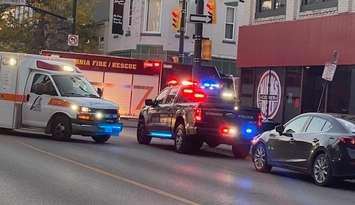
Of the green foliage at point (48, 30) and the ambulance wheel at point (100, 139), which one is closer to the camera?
the ambulance wheel at point (100, 139)

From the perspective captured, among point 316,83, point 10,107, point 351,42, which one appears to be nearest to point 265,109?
point 316,83

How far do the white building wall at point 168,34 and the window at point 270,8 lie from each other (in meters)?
12.0

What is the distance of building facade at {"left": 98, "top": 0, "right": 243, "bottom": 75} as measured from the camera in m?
41.5

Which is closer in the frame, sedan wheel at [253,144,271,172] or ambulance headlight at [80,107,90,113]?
sedan wheel at [253,144,271,172]

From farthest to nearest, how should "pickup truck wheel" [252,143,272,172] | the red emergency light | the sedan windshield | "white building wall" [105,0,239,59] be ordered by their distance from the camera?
1. "white building wall" [105,0,239,59]
2. the red emergency light
3. "pickup truck wheel" [252,143,272,172]
4. the sedan windshield

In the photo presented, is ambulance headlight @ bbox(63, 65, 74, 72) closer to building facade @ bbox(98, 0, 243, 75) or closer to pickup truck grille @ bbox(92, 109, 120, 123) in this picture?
pickup truck grille @ bbox(92, 109, 120, 123)

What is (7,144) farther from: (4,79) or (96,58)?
(96,58)

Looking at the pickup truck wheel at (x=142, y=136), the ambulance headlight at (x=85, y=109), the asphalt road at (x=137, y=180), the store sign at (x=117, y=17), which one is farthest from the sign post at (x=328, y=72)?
the store sign at (x=117, y=17)

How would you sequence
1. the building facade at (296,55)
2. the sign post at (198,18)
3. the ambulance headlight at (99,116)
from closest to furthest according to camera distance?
the ambulance headlight at (99,116), the building facade at (296,55), the sign post at (198,18)

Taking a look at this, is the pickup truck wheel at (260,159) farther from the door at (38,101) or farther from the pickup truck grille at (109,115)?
the door at (38,101)

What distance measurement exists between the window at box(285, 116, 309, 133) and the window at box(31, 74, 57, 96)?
26.4 ft

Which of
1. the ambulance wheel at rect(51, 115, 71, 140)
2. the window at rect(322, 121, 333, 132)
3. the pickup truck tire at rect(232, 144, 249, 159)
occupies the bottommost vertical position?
the pickup truck tire at rect(232, 144, 249, 159)

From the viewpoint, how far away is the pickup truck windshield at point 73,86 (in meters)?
21.2

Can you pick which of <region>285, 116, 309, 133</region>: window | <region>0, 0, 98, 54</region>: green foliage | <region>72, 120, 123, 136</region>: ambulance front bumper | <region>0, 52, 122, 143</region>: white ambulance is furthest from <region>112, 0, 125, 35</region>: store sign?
<region>285, 116, 309, 133</region>: window
